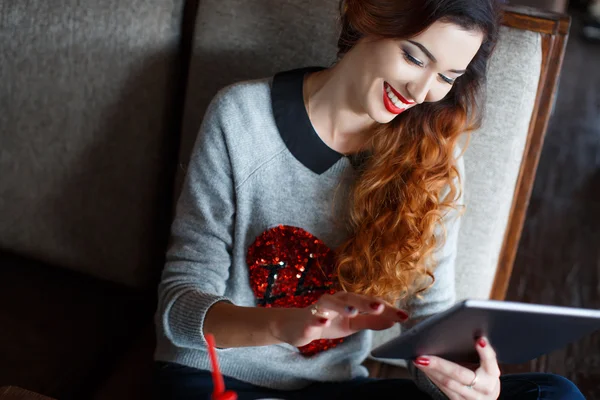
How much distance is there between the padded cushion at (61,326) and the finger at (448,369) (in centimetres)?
67

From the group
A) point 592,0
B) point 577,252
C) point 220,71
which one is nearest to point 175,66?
point 220,71

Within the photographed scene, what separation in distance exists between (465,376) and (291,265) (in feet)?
1.09

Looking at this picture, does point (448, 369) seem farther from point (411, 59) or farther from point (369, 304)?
point (411, 59)

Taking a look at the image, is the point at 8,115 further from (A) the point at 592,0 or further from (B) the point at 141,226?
(A) the point at 592,0

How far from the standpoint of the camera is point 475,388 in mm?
913

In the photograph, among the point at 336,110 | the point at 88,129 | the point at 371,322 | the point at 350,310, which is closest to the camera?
the point at 350,310

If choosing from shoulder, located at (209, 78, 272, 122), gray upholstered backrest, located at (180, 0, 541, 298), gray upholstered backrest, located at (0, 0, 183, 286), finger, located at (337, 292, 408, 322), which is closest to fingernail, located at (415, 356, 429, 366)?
finger, located at (337, 292, 408, 322)

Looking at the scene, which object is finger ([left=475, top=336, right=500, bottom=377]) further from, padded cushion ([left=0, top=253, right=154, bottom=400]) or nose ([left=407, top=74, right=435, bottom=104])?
padded cushion ([left=0, top=253, right=154, bottom=400])

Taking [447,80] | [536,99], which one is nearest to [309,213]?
[447,80]

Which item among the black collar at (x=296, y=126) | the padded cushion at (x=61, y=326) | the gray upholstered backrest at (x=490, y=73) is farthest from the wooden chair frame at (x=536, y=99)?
the padded cushion at (x=61, y=326)

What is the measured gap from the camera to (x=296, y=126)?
1.05m

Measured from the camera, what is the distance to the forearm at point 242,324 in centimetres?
89

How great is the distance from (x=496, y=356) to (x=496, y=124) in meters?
0.40

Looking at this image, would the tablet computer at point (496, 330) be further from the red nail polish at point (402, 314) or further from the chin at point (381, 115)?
the chin at point (381, 115)
